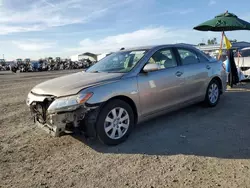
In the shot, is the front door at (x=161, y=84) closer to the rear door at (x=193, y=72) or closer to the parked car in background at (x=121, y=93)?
the parked car in background at (x=121, y=93)

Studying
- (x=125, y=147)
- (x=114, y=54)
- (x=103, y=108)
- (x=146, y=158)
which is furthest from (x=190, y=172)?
(x=114, y=54)

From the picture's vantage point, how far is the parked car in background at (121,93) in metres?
3.55

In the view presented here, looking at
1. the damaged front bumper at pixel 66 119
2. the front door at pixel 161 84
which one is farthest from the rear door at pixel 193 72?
the damaged front bumper at pixel 66 119

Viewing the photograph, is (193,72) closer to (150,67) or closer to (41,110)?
(150,67)

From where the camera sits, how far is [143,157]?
11.5ft

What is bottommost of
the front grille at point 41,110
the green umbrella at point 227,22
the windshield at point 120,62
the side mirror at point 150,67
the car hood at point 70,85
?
the front grille at point 41,110

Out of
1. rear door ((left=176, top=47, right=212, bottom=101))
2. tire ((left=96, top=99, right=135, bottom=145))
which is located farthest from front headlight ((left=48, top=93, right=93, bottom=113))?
rear door ((left=176, top=47, right=212, bottom=101))

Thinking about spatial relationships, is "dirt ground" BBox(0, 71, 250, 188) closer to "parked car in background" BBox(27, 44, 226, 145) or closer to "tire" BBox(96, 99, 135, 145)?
"tire" BBox(96, 99, 135, 145)

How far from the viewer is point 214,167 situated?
3123 millimetres

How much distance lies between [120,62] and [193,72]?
1.62 meters

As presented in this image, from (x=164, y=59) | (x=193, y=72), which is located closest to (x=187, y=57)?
(x=193, y=72)

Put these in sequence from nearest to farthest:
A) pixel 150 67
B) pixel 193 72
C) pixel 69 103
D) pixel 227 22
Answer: pixel 69 103 < pixel 150 67 < pixel 193 72 < pixel 227 22

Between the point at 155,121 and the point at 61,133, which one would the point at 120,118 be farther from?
the point at 155,121

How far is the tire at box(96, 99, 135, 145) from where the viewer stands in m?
3.68
